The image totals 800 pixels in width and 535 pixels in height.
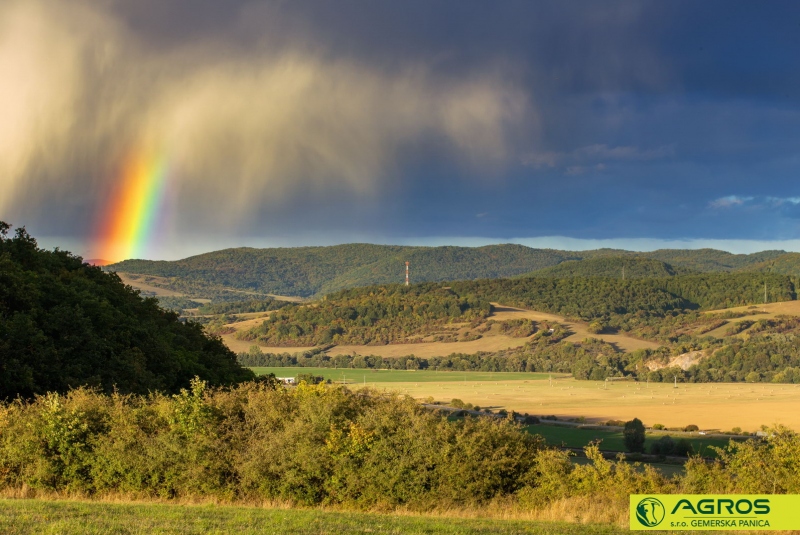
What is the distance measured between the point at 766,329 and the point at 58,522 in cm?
19193

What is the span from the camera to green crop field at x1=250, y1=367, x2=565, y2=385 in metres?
146

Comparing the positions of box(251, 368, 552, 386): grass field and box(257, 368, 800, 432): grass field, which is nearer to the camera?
box(257, 368, 800, 432): grass field

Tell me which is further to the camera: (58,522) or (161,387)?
(161,387)

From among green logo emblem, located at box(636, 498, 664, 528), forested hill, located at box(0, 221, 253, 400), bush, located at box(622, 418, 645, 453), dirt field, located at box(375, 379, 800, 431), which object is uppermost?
forested hill, located at box(0, 221, 253, 400)

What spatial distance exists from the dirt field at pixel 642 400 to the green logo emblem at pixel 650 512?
234 ft

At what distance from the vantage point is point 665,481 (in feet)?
76.2

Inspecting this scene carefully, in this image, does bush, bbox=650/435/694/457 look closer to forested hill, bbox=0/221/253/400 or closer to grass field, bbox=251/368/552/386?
forested hill, bbox=0/221/253/400

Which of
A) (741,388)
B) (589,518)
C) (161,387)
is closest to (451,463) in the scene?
(589,518)

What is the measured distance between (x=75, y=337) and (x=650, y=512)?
29.0m

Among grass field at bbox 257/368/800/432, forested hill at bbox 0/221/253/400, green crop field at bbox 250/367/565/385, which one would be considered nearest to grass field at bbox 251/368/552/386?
green crop field at bbox 250/367/565/385

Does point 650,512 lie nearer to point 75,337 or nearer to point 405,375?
point 75,337

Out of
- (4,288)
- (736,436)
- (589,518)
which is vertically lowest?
(736,436)

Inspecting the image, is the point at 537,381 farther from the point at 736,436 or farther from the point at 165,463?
the point at 165,463

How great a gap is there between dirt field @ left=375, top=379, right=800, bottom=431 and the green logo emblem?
71.5 meters
